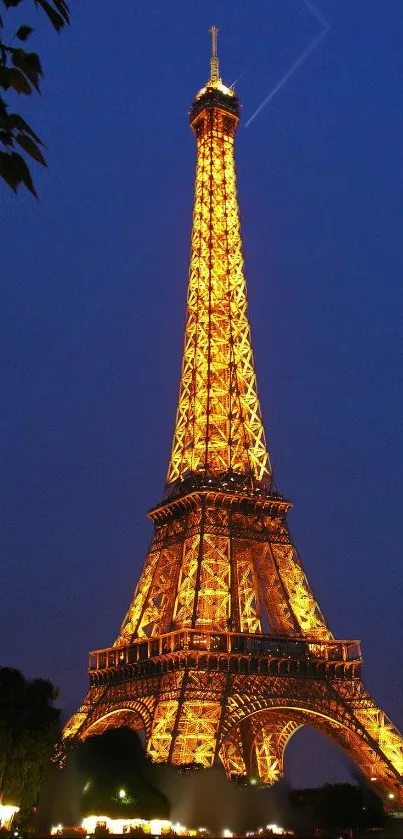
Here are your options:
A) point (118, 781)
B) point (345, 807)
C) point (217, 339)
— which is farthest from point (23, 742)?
point (217, 339)

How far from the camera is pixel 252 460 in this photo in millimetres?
65750

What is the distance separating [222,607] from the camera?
192 feet

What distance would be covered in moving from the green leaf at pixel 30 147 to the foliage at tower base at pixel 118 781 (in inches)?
1689

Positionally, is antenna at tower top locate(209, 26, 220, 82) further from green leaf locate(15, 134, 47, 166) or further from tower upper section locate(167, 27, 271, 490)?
green leaf locate(15, 134, 47, 166)

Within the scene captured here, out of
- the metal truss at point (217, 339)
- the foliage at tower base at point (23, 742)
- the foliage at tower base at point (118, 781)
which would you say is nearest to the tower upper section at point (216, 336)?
the metal truss at point (217, 339)

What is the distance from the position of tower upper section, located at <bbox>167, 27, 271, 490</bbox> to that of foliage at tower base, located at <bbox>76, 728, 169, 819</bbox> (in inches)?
849

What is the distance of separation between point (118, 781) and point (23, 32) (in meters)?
44.6

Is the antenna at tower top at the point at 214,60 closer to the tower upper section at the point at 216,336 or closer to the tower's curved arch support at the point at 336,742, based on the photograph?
the tower upper section at the point at 216,336

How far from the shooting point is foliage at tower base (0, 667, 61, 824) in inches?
1521

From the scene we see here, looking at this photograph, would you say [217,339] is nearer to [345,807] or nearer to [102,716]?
[102,716]

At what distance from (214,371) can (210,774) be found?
3156 centimetres

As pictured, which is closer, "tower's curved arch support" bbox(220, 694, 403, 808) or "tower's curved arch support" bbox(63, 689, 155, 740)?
"tower's curved arch support" bbox(220, 694, 403, 808)

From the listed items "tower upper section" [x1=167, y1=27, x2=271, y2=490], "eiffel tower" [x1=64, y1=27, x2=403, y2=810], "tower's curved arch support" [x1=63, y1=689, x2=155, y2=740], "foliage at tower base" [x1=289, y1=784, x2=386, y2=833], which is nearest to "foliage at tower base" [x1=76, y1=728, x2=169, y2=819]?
"eiffel tower" [x1=64, y1=27, x2=403, y2=810]

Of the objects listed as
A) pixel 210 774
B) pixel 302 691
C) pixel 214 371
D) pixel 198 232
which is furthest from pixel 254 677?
pixel 198 232
